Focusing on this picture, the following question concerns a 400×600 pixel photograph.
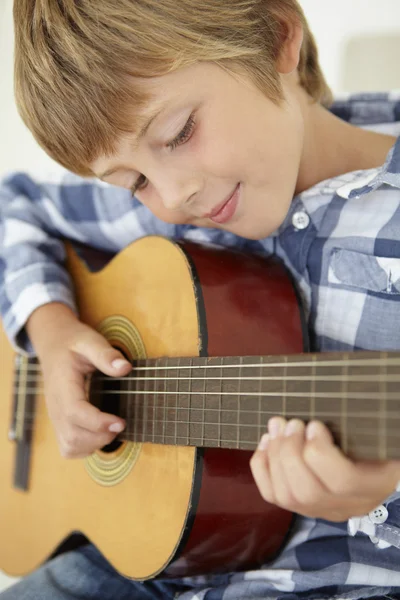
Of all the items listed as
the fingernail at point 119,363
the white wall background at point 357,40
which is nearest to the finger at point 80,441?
the fingernail at point 119,363

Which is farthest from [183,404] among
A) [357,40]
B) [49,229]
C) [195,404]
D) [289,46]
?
[357,40]

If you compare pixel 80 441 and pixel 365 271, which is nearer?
pixel 365 271

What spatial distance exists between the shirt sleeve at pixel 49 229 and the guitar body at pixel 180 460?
0.12 metres

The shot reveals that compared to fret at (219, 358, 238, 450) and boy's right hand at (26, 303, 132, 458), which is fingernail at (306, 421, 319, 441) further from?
boy's right hand at (26, 303, 132, 458)

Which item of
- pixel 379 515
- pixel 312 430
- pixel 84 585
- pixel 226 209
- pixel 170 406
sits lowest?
pixel 84 585

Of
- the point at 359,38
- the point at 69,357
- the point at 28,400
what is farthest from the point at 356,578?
the point at 359,38

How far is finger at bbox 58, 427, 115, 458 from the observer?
0.94 metres

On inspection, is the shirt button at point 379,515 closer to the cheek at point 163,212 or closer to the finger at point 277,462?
the finger at point 277,462

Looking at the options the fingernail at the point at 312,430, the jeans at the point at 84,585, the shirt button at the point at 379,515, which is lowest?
the jeans at the point at 84,585

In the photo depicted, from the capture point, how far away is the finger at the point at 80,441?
937 millimetres

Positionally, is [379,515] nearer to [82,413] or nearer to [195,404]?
[195,404]

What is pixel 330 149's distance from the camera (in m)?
0.97

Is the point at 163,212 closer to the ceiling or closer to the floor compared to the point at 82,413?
closer to the ceiling

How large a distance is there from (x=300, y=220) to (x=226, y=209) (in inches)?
5.7
